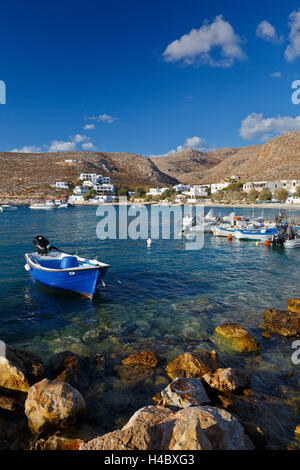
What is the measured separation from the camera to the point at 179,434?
491 centimetres

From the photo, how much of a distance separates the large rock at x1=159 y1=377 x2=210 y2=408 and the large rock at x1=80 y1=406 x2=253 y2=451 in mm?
1100

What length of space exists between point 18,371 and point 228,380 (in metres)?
6.11

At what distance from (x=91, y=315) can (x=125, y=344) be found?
3.59 metres

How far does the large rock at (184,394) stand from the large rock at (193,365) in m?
1.15

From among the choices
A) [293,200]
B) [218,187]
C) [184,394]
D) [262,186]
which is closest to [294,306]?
[184,394]

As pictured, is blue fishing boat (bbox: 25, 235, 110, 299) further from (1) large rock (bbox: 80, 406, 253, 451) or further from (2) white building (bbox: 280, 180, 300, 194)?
(2) white building (bbox: 280, 180, 300, 194)

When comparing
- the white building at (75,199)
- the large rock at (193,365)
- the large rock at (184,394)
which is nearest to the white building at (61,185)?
the white building at (75,199)

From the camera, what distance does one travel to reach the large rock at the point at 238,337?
415 inches

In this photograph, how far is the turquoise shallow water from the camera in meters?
8.52

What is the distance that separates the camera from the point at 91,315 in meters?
13.9

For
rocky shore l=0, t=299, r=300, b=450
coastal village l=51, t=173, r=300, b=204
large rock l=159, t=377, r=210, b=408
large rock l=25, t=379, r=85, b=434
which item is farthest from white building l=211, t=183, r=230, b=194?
large rock l=25, t=379, r=85, b=434
